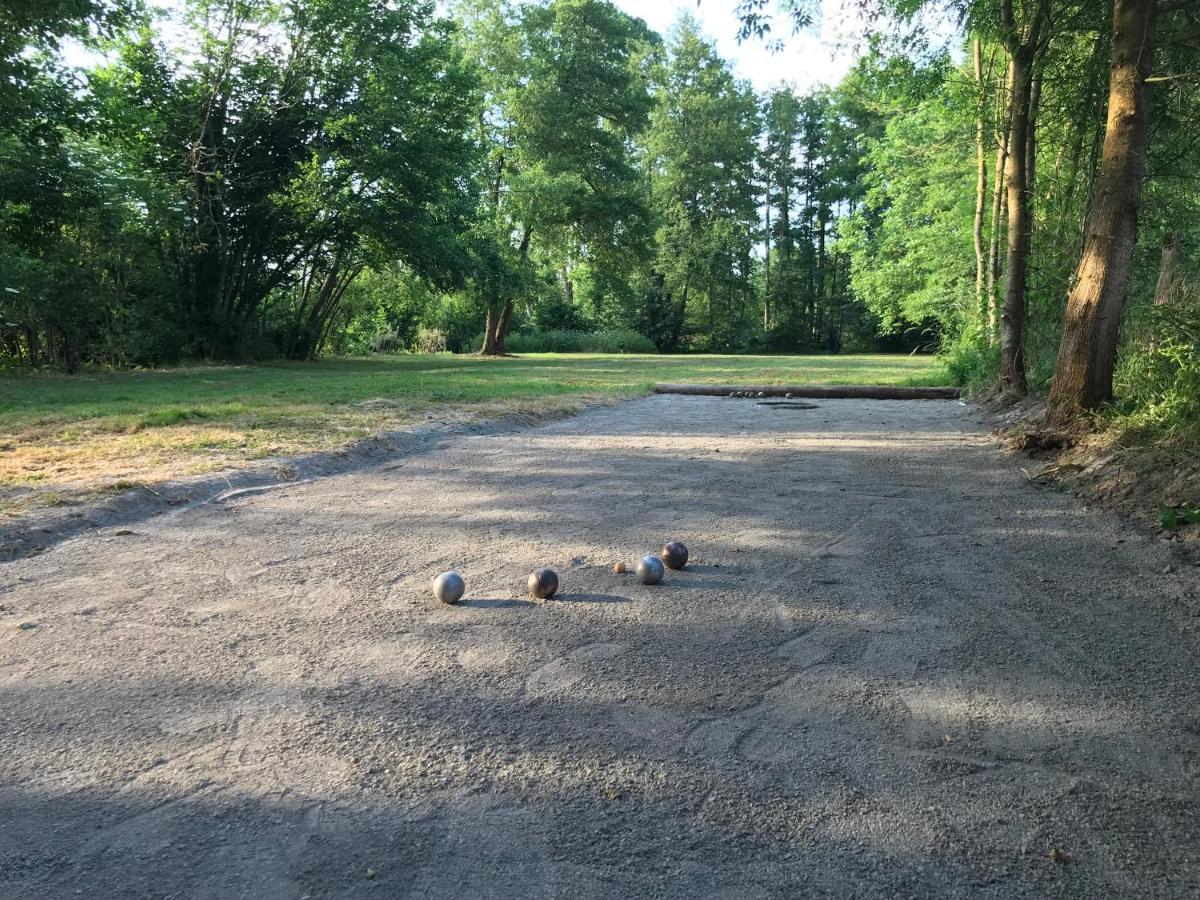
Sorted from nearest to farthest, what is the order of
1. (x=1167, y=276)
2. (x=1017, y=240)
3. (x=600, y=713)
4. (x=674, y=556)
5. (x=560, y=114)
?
(x=600, y=713), (x=674, y=556), (x=1167, y=276), (x=1017, y=240), (x=560, y=114)

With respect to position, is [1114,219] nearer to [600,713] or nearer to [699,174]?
[600,713]

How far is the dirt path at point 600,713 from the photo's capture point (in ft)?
6.18

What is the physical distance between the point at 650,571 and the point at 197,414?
23.6ft

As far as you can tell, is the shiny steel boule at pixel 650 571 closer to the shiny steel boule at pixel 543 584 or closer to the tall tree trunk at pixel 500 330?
the shiny steel boule at pixel 543 584

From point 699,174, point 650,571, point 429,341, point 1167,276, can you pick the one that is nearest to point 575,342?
point 429,341

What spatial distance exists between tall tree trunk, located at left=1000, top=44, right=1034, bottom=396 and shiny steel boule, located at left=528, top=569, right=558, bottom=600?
971 cm

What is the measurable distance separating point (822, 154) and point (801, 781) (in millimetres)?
54139

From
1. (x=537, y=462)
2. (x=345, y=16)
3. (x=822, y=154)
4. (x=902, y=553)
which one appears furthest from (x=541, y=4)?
(x=902, y=553)

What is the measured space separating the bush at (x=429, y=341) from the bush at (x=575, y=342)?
2351mm

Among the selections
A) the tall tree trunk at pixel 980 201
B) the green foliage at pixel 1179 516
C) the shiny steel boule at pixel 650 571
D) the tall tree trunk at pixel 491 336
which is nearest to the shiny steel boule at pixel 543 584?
the shiny steel boule at pixel 650 571

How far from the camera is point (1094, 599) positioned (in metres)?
3.71

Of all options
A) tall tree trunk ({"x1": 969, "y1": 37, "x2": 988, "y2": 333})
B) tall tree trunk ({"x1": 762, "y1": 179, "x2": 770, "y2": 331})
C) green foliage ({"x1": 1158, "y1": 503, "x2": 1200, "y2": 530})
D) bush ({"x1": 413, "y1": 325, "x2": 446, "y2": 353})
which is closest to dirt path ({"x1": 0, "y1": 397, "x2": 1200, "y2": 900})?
green foliage ({"x1": 1158, "y1": 503, "x2": 1200, "y2": 530})

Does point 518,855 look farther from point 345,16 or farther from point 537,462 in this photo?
point 345,16

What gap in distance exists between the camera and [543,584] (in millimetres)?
3664
